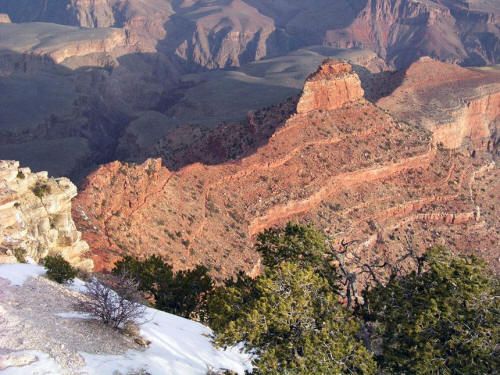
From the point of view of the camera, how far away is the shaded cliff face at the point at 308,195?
3500cm

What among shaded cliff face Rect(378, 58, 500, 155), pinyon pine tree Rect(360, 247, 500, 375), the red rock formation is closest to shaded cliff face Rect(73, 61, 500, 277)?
the red rock formation

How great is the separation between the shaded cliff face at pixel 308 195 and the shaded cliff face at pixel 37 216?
10.4 ft

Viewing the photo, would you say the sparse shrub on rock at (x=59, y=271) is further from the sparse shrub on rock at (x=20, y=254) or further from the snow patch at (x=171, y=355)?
the snow patch at (x=171, y=355)

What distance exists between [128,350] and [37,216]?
11.6m

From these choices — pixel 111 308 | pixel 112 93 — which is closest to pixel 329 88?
pixel 111 308

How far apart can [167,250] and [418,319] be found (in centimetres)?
2224

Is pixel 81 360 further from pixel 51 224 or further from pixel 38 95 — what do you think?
pixel 38 95

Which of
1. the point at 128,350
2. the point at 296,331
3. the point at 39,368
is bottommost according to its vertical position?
the point at 128,350

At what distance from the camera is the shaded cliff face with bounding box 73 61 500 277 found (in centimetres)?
3500

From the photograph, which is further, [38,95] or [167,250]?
[38,95]

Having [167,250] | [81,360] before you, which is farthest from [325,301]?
[167,250]

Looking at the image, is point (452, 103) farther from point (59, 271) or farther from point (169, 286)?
point (59, 271)

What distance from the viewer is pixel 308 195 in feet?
147

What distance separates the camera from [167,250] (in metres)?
34.7
